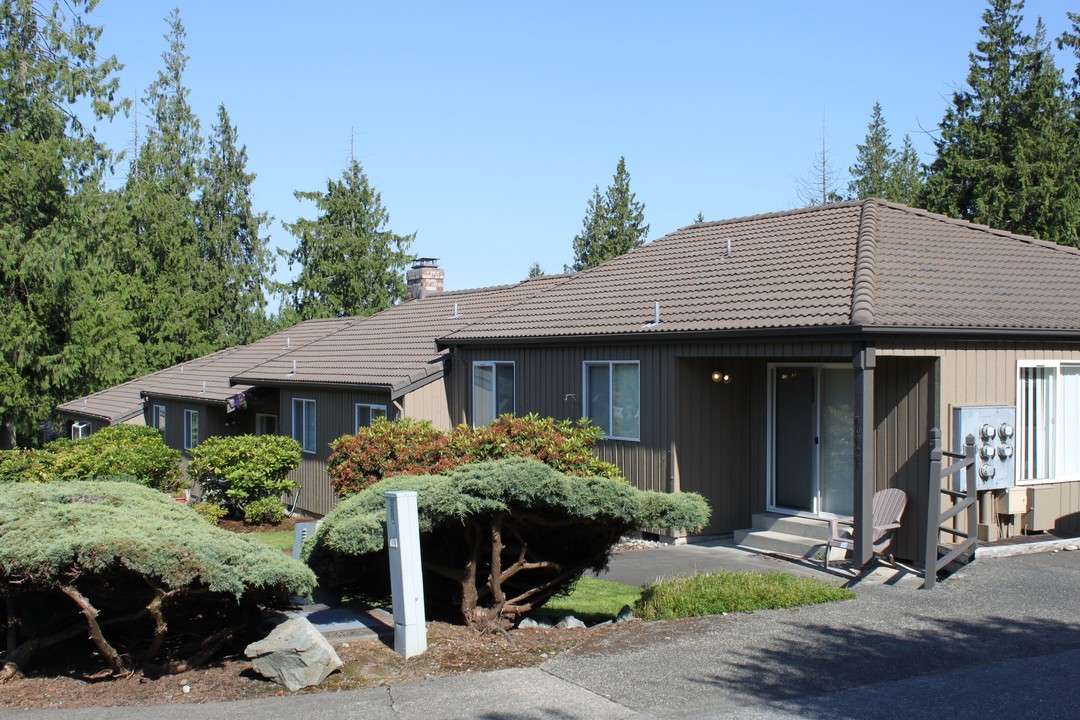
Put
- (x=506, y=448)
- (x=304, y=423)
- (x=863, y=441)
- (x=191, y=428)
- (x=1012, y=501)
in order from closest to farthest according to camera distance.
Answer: (x=506, y=448), (x=863, y=441), (x=1012, y=501), (x=304, y=423), (x=191, y=428)

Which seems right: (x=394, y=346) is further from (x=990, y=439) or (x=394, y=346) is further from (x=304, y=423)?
(x=990, y=439)

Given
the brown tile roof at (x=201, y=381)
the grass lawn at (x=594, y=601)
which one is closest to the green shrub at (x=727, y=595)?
the grass lawn at (x=594, y=601)

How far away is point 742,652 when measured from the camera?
27.2 ft

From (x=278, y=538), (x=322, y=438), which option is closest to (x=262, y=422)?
(x=322, y=438)

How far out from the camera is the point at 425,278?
2936 centimetres

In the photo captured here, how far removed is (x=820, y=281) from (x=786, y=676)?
24.0 feet

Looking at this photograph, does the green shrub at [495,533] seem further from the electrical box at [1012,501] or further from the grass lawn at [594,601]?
the electrical box at [1012,501]

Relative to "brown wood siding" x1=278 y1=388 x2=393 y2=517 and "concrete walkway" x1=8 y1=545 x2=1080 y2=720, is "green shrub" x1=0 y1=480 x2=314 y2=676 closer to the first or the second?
"concrete walkway" x1=8 y1=545 x2=1080 y2=720

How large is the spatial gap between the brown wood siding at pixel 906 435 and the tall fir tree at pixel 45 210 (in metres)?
25.8

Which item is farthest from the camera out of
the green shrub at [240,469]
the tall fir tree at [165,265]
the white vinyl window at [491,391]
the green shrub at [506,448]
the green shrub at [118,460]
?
the tall fir tree at [165,265]

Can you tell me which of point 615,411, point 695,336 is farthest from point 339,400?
point 695,336

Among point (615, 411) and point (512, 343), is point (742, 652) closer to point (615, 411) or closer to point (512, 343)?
point (615, 411)

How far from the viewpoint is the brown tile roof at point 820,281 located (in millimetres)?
13031

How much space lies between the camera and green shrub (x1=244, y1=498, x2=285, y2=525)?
2131 cm
